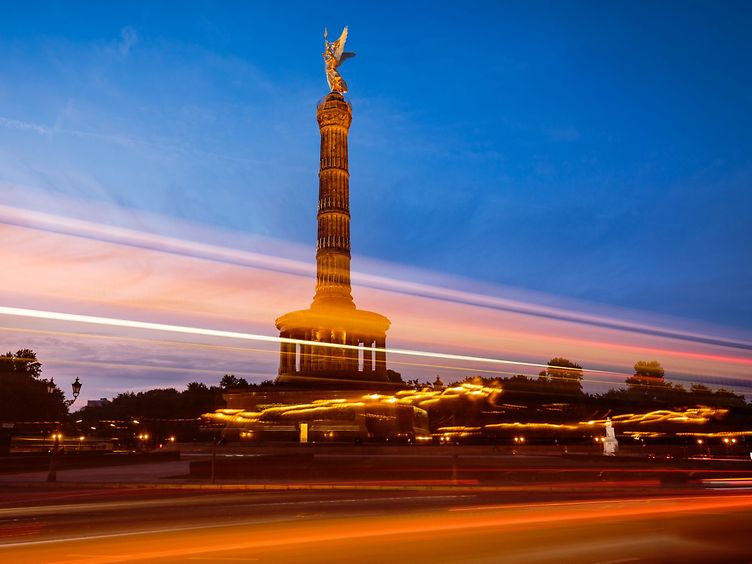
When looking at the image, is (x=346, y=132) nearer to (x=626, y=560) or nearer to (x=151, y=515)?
(x=151, y=515)

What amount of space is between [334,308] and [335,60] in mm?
21812

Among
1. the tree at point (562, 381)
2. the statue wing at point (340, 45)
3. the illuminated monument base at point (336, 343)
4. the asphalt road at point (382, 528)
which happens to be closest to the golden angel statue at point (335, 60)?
the statue wing at point (340, 45)

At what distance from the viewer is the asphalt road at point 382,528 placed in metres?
7.21

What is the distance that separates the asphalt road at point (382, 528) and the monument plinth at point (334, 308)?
3391 cm

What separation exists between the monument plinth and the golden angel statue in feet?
7.00

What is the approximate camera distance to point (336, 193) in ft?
164

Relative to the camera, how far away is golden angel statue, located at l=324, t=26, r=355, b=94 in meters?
53.9

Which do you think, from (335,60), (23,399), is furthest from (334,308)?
(23,399)

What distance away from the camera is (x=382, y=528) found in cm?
913

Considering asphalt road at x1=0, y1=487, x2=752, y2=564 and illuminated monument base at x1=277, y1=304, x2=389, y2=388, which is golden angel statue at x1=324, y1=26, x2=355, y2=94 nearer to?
illuminated monument base at x1=277, y1=304, x2=389, y2=388

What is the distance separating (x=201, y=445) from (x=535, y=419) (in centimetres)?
2524

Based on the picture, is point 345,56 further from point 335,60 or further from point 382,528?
point 382,528

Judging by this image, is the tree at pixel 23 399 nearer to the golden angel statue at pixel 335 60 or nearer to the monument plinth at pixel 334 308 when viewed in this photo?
the monument plinth at pixel 334 308

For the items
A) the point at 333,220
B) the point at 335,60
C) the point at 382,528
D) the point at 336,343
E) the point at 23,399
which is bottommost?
the point at 382,528
